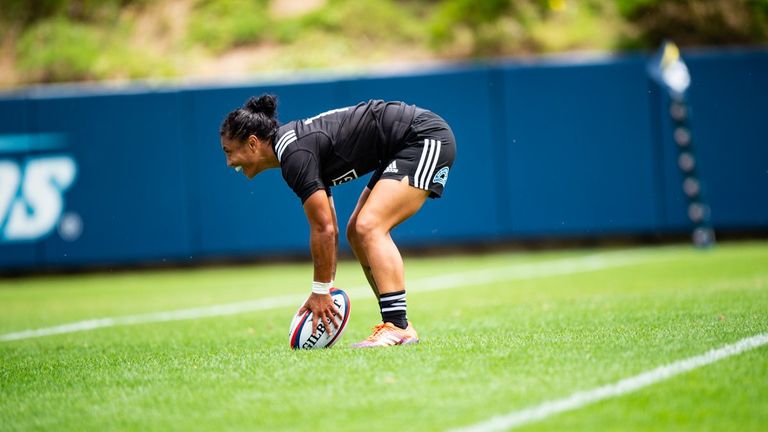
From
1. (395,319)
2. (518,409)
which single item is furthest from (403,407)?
(395,319)

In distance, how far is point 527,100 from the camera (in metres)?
16.9

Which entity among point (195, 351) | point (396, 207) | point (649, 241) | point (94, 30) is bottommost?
point (649, 241)

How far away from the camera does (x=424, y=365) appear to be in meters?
5.40

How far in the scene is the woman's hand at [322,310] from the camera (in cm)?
618

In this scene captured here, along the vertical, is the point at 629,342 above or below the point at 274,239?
above

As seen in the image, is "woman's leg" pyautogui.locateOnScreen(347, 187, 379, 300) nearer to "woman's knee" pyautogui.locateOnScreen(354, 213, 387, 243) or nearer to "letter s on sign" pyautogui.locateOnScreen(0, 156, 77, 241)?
"woman's knee" pyautogui.locateOnScreen(354, 213, 387, 243)

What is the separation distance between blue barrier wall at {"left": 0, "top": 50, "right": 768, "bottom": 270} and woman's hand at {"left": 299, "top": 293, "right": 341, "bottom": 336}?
10.3 m

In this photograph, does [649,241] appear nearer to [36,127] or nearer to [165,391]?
[36,127]

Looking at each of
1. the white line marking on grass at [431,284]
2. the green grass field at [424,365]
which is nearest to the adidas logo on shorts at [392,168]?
the green grass field at [424,365]

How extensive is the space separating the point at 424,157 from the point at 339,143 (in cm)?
52

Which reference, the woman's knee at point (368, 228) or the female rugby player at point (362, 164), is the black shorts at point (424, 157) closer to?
the female rugby player at point (362, 164)

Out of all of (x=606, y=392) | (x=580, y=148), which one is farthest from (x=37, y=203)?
(x=606, y=392)

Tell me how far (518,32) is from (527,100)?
5201 millimetres

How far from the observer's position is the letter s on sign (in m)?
16.9
